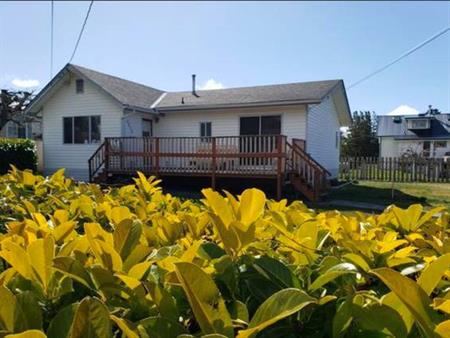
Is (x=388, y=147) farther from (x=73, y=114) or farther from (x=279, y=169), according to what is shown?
(x=73, y=114)

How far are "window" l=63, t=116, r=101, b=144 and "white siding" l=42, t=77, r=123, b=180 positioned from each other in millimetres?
189

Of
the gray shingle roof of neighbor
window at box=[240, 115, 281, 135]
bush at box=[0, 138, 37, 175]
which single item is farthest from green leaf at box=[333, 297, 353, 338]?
bush at box=[0, 138, 37, 175]

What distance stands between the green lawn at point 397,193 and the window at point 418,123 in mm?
7013

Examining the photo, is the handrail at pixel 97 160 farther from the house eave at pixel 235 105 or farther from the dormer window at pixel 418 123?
the dormer window at pixel 418 123

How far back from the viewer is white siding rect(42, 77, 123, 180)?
18.2m

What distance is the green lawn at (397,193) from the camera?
12.4 m

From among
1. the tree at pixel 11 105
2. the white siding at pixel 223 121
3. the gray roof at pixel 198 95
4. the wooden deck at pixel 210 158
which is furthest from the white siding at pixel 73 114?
the tree at pixel 11 105

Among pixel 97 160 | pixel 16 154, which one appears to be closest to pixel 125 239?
pixel 97 160

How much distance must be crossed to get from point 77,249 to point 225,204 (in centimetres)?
42

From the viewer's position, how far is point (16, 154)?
747 inches

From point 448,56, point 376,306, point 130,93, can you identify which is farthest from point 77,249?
point 130,93

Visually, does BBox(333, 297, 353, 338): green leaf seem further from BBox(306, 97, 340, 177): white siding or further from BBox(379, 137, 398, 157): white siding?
BBox(379, 137, 398, 157): white siding

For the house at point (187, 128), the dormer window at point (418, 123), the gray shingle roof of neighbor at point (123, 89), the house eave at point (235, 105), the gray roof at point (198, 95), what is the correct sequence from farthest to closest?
the dormer window at point (418, 123) → the gray shingle roof of neighbor at point (123, 89) → the gray roof at point (198, 95) → the house eave at point (235, 105) → the house at point (187, 128)

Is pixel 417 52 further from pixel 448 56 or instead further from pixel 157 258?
pixel 157 258
